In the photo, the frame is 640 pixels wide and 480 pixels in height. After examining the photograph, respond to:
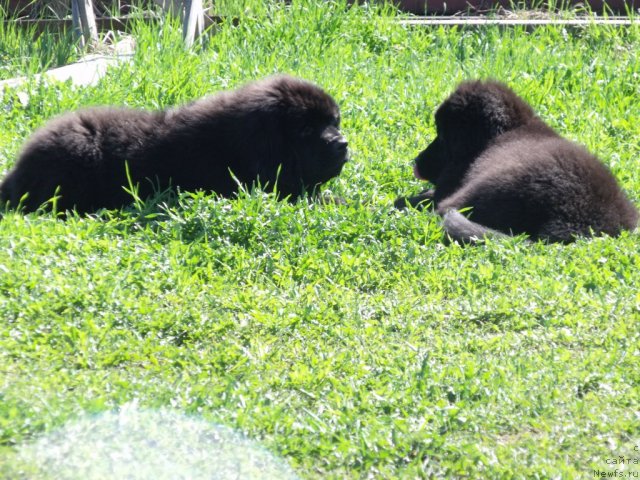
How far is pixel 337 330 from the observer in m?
4.25

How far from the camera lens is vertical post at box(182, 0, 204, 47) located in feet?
27.4

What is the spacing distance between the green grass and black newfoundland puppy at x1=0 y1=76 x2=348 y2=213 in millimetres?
283

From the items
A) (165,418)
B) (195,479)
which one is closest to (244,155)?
(165,418)

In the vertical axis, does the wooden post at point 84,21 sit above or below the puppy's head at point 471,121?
Answer: above

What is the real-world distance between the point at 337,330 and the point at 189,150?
76.7 inches

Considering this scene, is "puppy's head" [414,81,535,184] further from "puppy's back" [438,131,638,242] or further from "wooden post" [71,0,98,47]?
"wooden post" [71,0,98,47]

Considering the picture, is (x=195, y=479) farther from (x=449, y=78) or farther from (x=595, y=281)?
(x=449, y=78)

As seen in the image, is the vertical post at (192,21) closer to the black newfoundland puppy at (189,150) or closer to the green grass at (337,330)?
the green grass at (337,330)

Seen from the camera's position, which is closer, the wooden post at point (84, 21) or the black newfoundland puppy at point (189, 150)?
the black newfoundland puppy at point (189, 150)

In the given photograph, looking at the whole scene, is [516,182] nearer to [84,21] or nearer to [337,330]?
[337,330]

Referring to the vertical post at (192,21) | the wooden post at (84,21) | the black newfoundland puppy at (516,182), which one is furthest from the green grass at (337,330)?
the wooden post at (84,21)

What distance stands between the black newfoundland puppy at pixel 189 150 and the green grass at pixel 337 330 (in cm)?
28

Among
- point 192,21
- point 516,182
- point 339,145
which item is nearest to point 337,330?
point 516,182

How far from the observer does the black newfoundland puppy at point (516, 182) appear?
5461 mm
